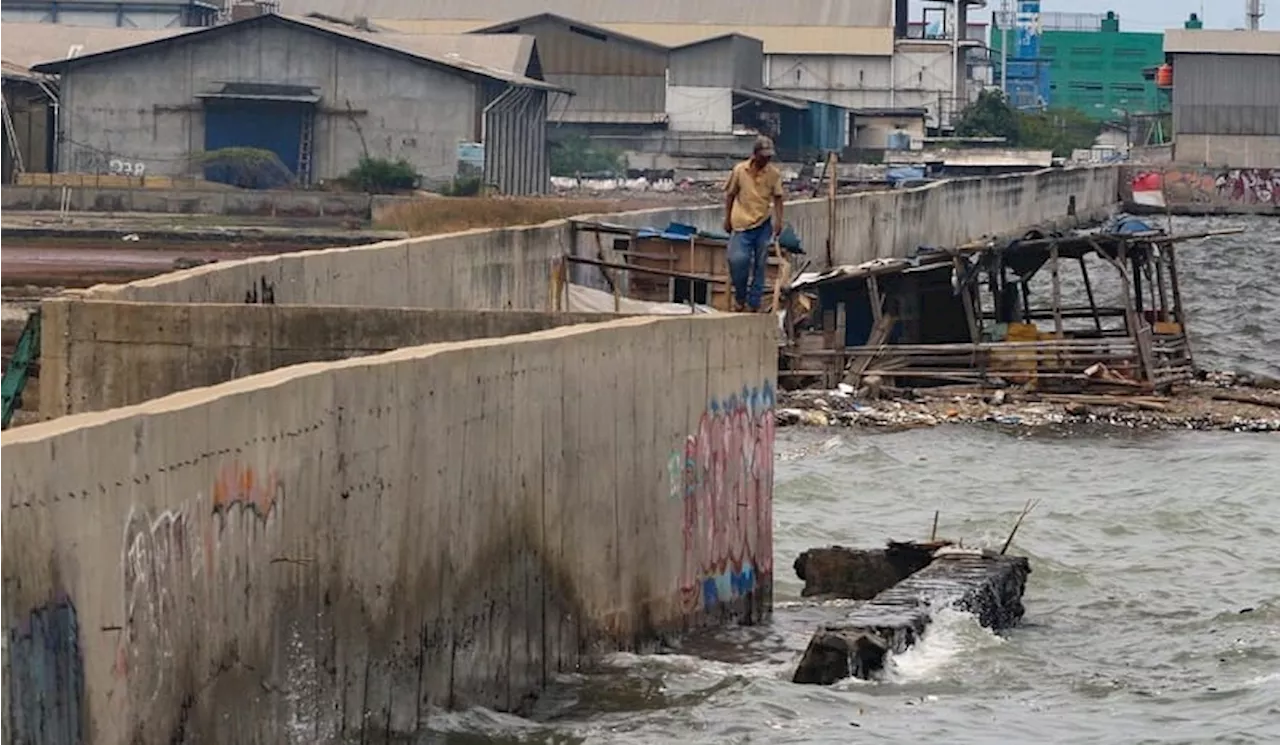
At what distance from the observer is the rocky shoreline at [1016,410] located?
3300 centimetres

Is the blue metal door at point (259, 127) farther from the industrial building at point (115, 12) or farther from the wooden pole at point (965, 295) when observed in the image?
the industrial building at point (115, 12)

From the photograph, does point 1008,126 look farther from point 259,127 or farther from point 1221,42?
point 259,127

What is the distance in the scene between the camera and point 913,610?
53.9ft

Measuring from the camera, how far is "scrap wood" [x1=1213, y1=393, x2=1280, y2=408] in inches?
1409

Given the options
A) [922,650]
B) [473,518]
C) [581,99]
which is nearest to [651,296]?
[922,650]

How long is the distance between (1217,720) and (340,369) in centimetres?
568

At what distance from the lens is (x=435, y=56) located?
256ft

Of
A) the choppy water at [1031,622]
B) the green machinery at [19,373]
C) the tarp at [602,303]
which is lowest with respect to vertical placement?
the choppy water at [1031,622]

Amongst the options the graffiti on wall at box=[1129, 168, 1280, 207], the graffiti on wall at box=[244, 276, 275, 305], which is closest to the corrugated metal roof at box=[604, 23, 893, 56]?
the graffiti on wall at box=[1129, 168, 1280, 207]

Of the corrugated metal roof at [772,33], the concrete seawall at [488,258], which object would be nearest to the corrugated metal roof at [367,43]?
the concrete seawall at [488,258]

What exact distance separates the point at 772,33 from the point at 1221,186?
28.6m

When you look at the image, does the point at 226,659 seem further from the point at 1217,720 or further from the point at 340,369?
the point at 1217,720

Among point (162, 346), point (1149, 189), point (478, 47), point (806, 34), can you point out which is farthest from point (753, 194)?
point (806, 34)

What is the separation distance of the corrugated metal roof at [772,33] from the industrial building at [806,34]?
0.04m
